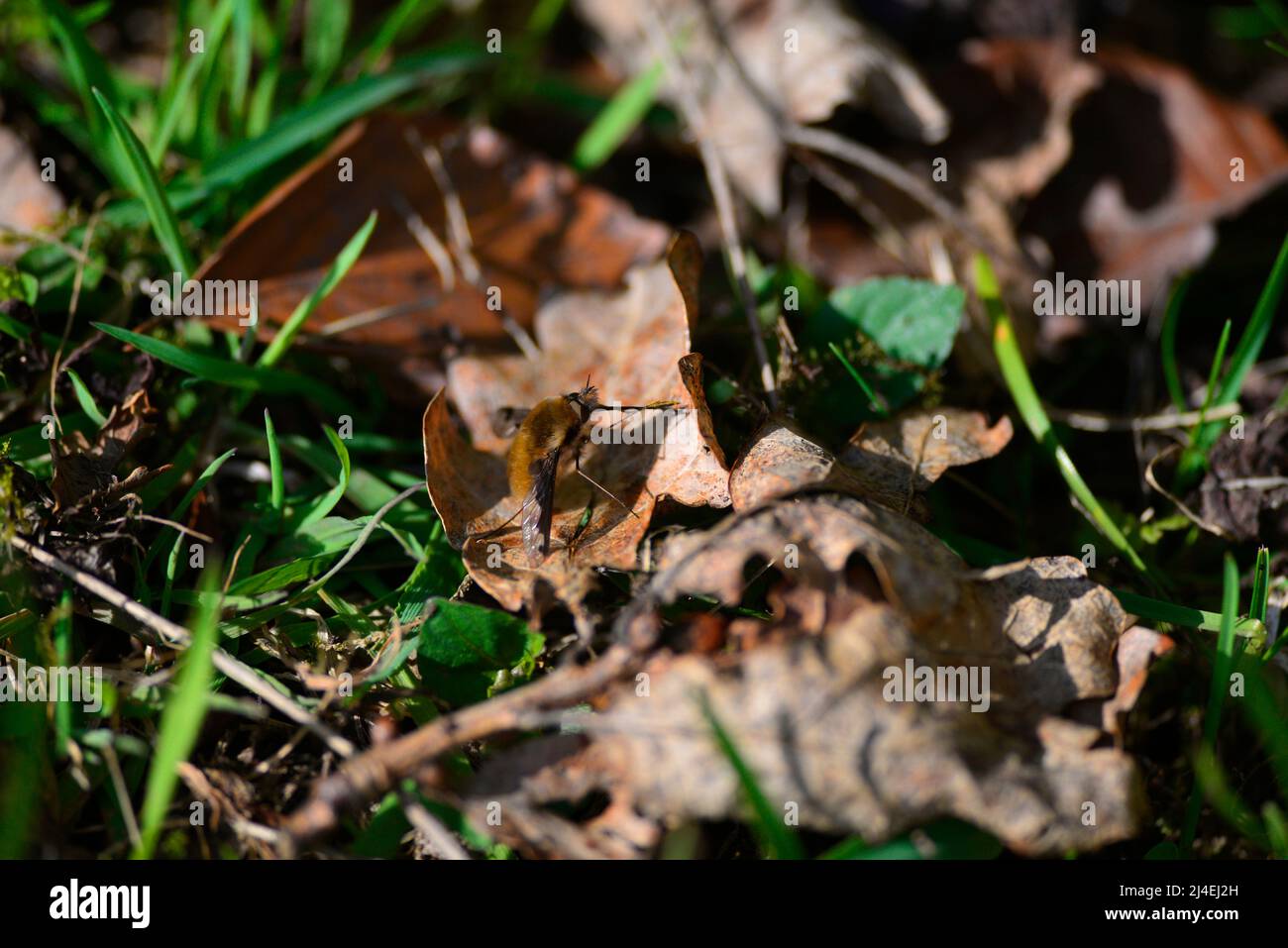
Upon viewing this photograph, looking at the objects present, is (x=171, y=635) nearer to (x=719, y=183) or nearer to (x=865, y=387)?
(x=865, y=387)

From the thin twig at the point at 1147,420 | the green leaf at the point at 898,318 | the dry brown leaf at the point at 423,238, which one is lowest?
the thin twig at the point at 1147,420

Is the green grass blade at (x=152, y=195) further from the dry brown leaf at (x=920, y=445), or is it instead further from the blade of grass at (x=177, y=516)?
the dry brown leaf at (x=920, y=445)

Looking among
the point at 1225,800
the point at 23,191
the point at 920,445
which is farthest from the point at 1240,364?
the point at 23,191

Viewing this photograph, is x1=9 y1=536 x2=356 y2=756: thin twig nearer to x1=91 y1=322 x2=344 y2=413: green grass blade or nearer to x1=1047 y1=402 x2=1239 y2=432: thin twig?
x1=91 y1=322 x2=344 y2=413: green grass blade

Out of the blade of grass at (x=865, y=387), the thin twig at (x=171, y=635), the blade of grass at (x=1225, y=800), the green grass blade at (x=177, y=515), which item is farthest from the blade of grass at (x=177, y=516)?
the blade of grass at (x=1225, y=800)

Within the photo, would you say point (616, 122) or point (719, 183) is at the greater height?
point (616, 122)

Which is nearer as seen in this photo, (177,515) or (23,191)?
(177,515)
